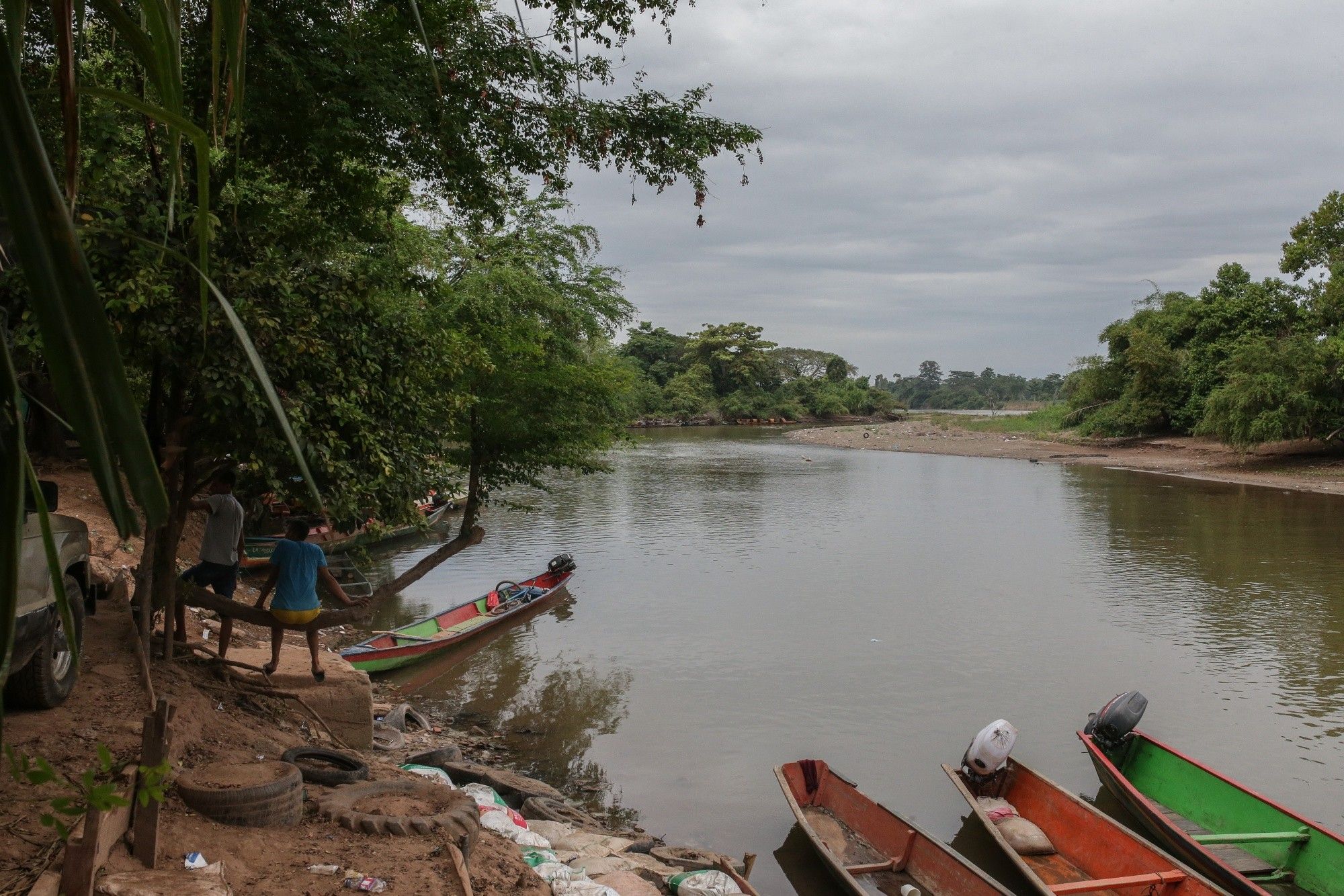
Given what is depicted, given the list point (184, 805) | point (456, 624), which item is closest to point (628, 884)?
point (184, 805)

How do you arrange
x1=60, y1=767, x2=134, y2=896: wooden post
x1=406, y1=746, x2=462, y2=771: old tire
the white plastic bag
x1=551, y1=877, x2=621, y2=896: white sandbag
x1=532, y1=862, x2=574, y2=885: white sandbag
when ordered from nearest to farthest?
x1=60, y1=767, x2=134, y2=896: wooden post < x1=551, y1=877, x2=621, y2=896: white sandbag < x1=532, y1=862, x2=574, y2=885: white sandbag < x1=406, y1=746, x2=462, y2=771: old tire < the white plastic bag

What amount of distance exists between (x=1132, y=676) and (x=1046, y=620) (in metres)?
3.20

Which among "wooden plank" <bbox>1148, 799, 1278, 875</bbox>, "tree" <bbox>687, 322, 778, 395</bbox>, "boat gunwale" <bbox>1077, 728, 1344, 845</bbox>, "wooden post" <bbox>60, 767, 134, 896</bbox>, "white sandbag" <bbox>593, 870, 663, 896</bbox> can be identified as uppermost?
"tree" <bbox>687, 322, 778, 395</bbox>

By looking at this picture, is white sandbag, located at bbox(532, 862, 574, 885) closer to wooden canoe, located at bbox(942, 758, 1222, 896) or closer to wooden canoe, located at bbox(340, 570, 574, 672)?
wooden canoe, located at bbox(942, 758, 1222, 896)

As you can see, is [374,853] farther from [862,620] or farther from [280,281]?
[862,620]

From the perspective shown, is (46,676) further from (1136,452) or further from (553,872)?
(1136,452)

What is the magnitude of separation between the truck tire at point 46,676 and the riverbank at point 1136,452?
1423 inches

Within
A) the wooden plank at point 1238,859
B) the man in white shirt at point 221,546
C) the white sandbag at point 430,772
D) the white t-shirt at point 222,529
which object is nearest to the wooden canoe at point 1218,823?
the wooden plank at point 1238,859

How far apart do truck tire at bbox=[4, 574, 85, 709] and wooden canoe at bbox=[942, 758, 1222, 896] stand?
6691 mm

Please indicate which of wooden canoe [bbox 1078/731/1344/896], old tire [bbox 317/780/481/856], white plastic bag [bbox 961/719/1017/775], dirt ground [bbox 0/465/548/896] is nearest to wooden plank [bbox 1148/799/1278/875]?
→ wooden canoe [bbox 1078/731/1344/896]

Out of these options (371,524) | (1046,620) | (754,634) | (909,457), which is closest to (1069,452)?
(909,457)

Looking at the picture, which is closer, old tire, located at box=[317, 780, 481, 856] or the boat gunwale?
old tire, located at box=[317, 780, 481, 856]

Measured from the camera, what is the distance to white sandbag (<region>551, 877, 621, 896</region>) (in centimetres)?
566

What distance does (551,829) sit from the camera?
7.54 metres
